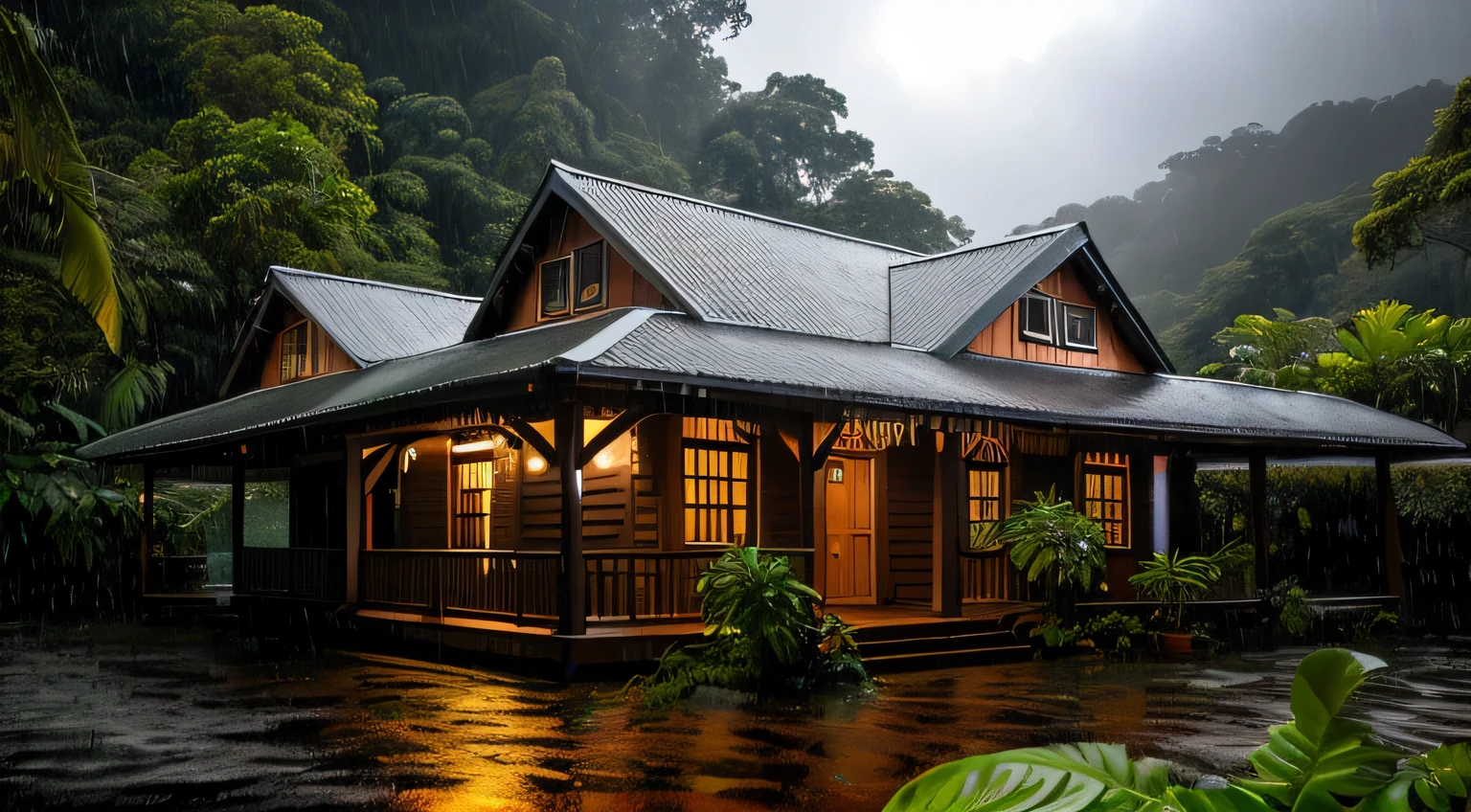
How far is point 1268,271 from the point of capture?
59562mm

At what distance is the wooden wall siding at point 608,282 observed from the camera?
15859mm

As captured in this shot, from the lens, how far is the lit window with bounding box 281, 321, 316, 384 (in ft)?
71.3

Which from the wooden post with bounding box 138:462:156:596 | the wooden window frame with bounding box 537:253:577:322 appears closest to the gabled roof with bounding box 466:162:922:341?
the wooden window frame with bounding box 537:253:577:322

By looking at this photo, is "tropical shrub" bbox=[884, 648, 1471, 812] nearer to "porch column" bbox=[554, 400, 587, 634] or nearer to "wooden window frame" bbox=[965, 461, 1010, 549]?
"porch column" bbox=[554, 400, 587, 634]

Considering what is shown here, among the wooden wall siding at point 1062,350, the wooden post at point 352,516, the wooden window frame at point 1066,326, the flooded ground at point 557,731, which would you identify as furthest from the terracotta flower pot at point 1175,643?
the wooden post at point 352,516

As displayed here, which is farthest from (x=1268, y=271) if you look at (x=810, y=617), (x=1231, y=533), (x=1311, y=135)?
(x=810, y=617)

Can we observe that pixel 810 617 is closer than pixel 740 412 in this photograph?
Yes

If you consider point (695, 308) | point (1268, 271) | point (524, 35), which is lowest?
point (695, 308)

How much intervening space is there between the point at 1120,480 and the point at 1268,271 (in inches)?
1812

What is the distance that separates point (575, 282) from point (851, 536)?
522cm

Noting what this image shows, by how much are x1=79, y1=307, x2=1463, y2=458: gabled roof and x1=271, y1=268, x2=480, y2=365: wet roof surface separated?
0.97 meters

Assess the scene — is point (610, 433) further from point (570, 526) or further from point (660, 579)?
point (660, 579)

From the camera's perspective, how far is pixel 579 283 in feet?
54.9

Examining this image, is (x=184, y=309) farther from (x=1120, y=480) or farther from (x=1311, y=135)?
(x=1311, y=135)
